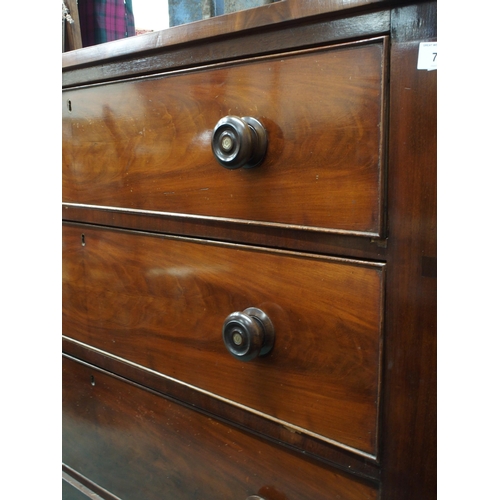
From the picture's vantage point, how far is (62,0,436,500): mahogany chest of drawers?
419mm

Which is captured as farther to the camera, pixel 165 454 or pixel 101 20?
pixel 101 20

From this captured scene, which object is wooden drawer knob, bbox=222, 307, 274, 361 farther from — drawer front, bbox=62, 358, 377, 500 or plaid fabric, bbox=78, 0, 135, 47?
plaid fabric, bbox=78, 0, 135, 47

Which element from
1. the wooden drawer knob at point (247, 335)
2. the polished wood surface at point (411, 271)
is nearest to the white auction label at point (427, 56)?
the polished wood surface at point (411, 271)

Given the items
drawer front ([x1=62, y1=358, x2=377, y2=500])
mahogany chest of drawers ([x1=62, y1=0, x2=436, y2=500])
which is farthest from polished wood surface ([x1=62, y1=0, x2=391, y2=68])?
drawer front ([x1=62, y1=358, x2=377, y2=500])

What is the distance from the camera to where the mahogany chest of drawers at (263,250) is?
419mm

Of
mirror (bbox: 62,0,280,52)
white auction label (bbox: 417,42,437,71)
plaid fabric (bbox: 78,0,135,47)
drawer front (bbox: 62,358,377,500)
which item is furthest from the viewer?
plaid fabric (bbox: 78,0,135,47)

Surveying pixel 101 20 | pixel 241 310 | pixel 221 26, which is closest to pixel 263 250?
pixel 241 310

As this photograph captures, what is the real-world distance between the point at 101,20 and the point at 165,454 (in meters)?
0.85

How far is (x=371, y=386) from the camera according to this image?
1.46 ft

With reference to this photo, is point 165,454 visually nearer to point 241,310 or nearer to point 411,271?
point 241,310

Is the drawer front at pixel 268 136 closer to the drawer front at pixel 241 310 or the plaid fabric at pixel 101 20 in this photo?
the drawer front at pixel 241 310

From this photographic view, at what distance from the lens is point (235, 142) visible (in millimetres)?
454

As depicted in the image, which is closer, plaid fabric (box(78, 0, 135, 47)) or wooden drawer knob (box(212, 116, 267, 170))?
wooden drawer knob (box(212, 116, 267, 170))
